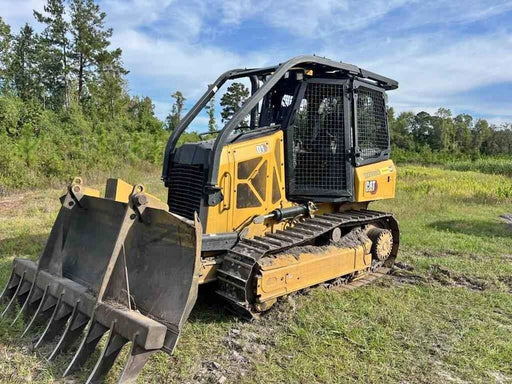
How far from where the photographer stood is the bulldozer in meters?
3.24

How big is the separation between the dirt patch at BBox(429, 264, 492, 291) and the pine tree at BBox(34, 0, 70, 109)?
92.1 ft

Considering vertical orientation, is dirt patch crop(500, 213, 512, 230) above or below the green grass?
below

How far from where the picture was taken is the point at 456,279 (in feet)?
18.8

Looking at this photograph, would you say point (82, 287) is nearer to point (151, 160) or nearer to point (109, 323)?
point (109, 323)

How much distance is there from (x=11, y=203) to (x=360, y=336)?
10276mm

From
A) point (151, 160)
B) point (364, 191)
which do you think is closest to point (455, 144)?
point (151, 160)

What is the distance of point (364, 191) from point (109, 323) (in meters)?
3.46

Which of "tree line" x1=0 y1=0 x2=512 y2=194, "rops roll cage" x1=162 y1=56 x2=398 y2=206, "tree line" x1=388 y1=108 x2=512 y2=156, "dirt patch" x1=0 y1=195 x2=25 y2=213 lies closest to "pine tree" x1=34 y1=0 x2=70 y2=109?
"tree line" x1=0 y1=0 x2=512 y2=194

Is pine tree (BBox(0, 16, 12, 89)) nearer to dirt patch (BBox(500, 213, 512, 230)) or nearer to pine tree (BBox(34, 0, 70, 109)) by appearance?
pine tree (BBox(34, 0, 70, 109))

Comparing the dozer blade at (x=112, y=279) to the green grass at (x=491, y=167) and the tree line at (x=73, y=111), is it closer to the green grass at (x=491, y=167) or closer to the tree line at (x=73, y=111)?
the tree line at (x=73, y=111)

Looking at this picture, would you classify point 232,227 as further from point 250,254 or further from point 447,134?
point 447,134

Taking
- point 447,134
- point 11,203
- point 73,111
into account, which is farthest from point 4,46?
point 447,134

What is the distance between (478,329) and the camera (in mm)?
4156

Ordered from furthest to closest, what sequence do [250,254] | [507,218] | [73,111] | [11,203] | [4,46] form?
[4,46], [73,111], [507,218], [11,203], [250,254]
